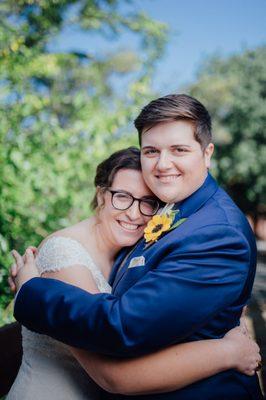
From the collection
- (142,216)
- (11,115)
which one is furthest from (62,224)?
(142,216)

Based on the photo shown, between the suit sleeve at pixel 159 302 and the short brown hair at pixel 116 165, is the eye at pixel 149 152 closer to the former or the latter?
the short brown hair at pixel 116 165

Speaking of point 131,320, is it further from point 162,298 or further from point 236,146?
point 236,146

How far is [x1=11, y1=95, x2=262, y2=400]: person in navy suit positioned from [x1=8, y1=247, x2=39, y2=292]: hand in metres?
0.19

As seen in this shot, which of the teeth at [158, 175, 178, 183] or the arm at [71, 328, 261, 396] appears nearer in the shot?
the arm at [71, 328, 261, 396]

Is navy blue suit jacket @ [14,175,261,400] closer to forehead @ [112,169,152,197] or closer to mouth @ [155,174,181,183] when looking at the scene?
mouth @ [155,174,181,183]

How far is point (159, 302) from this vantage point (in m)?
1.53

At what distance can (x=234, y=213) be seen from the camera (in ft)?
6.05

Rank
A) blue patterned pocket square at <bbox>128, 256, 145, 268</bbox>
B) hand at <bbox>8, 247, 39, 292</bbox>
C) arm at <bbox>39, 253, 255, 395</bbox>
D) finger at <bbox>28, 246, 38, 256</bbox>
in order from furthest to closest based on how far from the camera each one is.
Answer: finger at <bbox>28, 246, 38, 256</bbox> → hand at <bbox>8, 247, 39, 292</bbox> → blue patterned pocket square at <bbox>128, 256, 145, 268</bbox> → arm at <bbox>39, 253, 255, 395</bbox>

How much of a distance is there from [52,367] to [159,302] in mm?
1005

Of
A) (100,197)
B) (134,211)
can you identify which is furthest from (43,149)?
(134,211)

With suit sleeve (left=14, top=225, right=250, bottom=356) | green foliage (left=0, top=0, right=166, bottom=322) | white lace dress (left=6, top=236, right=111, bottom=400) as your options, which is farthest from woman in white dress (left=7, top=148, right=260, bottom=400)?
green foliage (left=0, top=0, right=166, bottom=322)

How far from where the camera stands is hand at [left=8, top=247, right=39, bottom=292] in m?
2.02

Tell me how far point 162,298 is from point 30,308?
0.58m

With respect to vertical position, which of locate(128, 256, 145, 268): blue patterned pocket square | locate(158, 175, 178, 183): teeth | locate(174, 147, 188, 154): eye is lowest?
locate(128, 256, 145, 268): blue patterned pocket square
